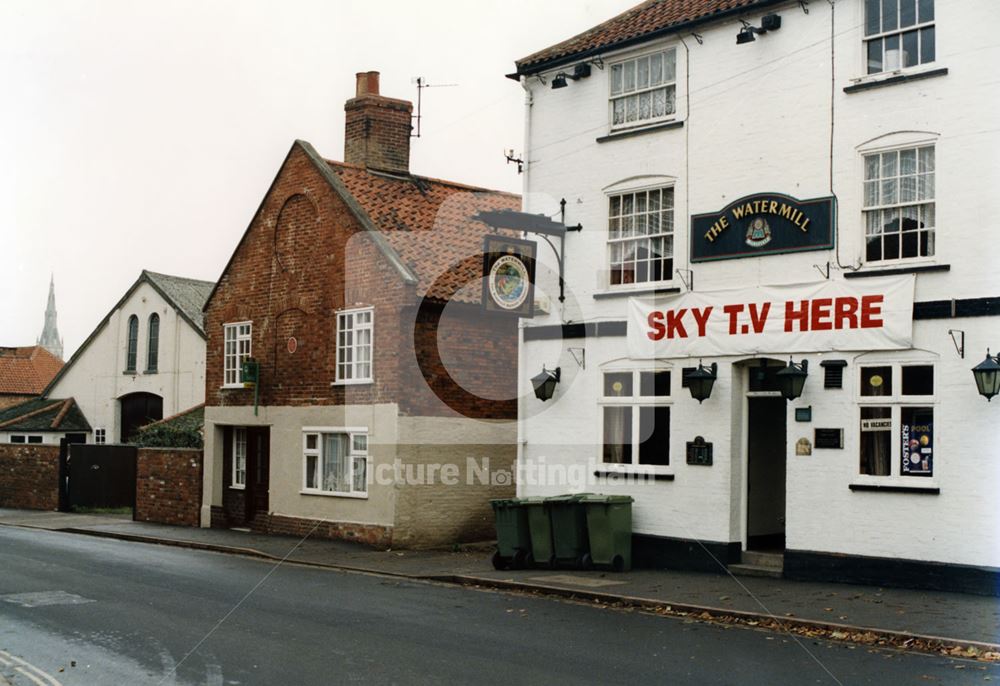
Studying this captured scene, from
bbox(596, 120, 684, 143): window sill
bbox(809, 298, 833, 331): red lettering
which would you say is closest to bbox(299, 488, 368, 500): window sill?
bbox(596, 120, 684, 143): window sill

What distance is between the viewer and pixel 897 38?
15.1 meters

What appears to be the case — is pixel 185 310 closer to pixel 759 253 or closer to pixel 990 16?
pixel 759 253

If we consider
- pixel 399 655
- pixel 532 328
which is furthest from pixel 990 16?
pixel 399 655

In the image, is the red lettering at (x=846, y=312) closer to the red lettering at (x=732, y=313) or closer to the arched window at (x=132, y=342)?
the red lettering at (x=732, y=313)

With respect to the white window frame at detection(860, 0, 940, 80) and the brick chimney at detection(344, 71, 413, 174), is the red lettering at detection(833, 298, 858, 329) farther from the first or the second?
the brick chimney at detection(344, 71, 413, 174)

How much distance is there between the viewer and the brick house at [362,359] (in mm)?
21812

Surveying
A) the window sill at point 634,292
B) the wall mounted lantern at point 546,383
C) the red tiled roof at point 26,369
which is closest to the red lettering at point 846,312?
the window sill at point 634,292

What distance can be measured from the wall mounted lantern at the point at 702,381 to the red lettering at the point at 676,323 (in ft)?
2.36

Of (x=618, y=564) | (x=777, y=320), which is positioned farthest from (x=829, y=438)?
(x=618, y=564)

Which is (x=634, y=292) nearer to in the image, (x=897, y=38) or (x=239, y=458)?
(x=897, y=38)

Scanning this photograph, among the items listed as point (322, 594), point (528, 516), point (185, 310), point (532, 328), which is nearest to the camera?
point (322, 594)

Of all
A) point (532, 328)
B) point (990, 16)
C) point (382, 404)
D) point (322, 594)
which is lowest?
point (322, 594)

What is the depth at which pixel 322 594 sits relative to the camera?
14.9 meters

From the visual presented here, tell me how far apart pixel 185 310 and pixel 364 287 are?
64.2 ft
